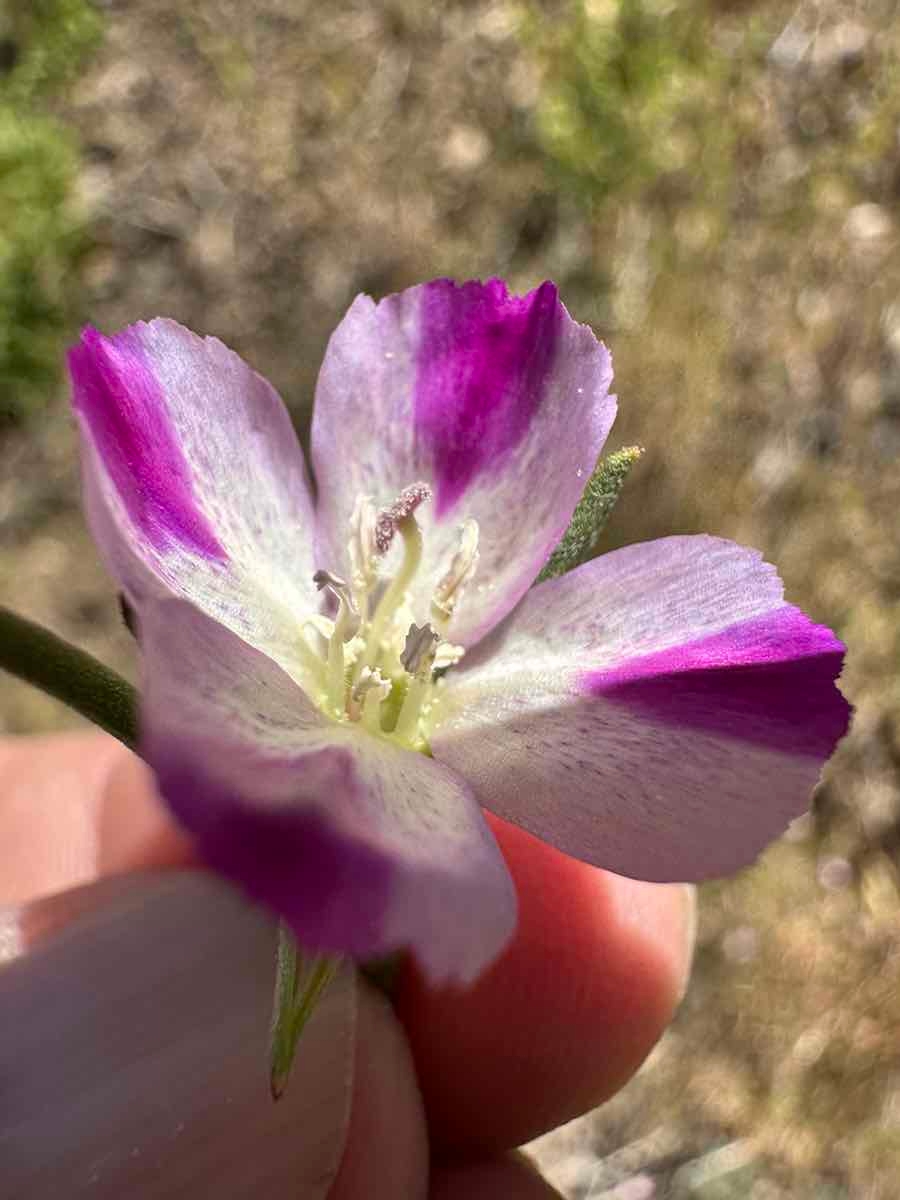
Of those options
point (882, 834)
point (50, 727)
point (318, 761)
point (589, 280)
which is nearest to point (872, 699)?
point (882, 834)

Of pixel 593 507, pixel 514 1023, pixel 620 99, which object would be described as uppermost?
pixel 620 99

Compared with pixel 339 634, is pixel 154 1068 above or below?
below

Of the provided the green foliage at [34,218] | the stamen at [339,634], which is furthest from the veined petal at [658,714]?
the green foliage at [34,218]

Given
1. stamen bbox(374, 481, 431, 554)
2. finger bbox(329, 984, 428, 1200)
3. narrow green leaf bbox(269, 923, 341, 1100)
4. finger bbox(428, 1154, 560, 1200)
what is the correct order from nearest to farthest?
1. narrow green leaf bbox(269, 923, 341, 1100)
2. stamen bbox(374, 481, 431, 554)
3. finger bbox(329, 984, 428, 1200)
4. finger bbox(428, 1154, 560, 1200)

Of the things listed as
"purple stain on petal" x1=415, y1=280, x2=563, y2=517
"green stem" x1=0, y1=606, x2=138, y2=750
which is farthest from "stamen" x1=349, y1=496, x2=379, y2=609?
"green stem" x1=0, y1=606, x2=138, y2=750

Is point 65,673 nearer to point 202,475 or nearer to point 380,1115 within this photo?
point 202,475

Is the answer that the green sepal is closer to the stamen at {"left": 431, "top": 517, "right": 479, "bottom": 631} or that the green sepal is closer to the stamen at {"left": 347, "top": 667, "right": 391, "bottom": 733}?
the stamen at {"left": 431, "top": 517, "right": 479, "bottom": 631}

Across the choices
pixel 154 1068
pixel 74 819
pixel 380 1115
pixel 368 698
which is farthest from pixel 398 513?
pixel 74 819
